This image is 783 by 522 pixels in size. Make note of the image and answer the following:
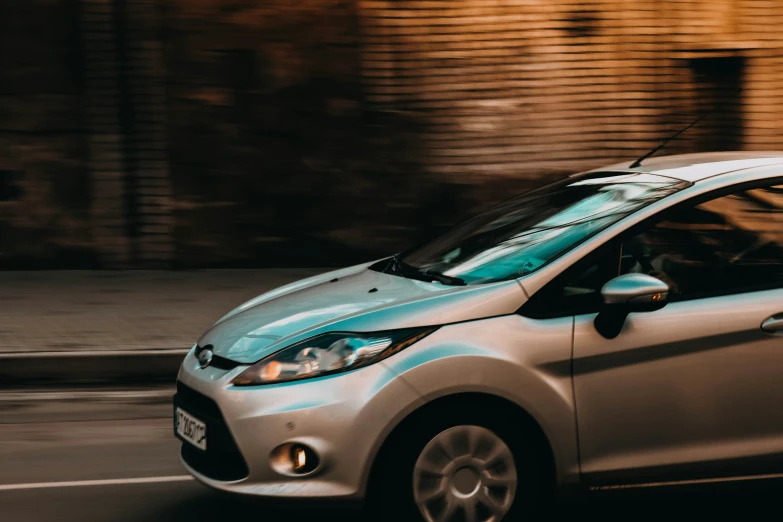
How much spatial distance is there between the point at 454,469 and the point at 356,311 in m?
0.65

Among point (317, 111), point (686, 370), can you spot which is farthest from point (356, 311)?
point (317, 111)

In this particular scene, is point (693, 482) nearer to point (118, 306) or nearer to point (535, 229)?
point (535, 229)

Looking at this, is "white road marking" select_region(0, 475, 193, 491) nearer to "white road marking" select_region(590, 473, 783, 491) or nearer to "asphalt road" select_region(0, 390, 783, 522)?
"asphalt road" select_region(0, 390, 783, 522)

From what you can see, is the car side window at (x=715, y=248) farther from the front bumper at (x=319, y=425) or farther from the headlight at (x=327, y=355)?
the front bumper at (x=319, y=425)

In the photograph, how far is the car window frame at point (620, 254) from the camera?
4012 millimetres

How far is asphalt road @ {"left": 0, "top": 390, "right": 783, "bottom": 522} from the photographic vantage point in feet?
14.4

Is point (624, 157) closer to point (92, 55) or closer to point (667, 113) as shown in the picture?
point (667, 113)

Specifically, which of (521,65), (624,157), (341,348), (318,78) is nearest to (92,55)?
(318,78)

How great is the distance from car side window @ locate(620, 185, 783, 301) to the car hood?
547 millimetres

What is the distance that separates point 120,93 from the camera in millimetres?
10773

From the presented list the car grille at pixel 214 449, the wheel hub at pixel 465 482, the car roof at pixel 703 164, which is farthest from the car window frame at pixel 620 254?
the car grille at pixel 214 449

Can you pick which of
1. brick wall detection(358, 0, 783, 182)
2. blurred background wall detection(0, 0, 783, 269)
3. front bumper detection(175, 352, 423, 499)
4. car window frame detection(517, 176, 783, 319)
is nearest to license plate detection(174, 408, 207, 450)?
front bumper detection(175, 352, 423, 499)

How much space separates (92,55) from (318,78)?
80.4 inches

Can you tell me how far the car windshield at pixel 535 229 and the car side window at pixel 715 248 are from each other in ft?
0.42
